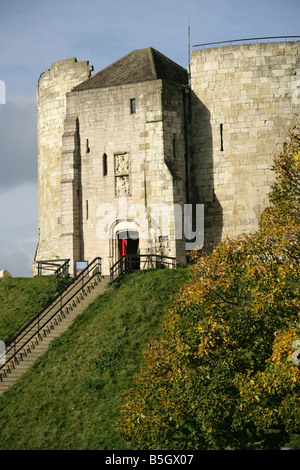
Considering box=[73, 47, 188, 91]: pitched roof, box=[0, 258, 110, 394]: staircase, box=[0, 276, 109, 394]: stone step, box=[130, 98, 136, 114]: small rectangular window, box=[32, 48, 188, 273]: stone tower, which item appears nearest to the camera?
box=[0, 276, 109, 394]: stone step

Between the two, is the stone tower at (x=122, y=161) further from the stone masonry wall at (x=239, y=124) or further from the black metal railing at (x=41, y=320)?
the black metal railing at (x=41, y=320)

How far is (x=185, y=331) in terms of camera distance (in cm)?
2156

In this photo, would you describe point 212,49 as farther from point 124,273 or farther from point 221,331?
point 221,331

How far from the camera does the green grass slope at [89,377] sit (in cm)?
2392

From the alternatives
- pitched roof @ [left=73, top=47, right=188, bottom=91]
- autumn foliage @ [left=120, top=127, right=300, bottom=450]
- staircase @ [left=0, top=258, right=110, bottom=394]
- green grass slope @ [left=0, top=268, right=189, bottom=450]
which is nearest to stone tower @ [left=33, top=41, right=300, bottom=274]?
pitched roof @ [left=73, top=47, right=188, bottom=91]

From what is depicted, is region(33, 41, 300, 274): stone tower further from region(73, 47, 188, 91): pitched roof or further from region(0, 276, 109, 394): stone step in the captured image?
region(0, 276, 109, 394): stone step

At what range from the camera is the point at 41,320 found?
107ft

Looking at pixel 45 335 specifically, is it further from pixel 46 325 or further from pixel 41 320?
pixel 41 320

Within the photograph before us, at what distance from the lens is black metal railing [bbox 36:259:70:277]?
3829cm

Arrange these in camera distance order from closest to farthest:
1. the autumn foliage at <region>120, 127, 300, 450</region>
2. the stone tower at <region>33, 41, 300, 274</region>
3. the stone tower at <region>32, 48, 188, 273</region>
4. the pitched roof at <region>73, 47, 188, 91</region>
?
the autumn foliage at <region>120, 127, 300, 450</region>
the stone tower at <region>32, 48, 188, 273</region>
the stone tower at <region>33, 41, 300, 274</region>
the pitched roof at <region>73, 47, 188, 91</region>

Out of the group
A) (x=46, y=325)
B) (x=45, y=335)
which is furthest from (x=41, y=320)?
(x=45, y=335)

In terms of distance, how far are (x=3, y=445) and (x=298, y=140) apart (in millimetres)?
12985

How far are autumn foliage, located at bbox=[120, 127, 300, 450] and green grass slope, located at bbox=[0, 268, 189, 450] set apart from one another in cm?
244

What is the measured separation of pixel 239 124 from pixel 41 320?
15366 mm
